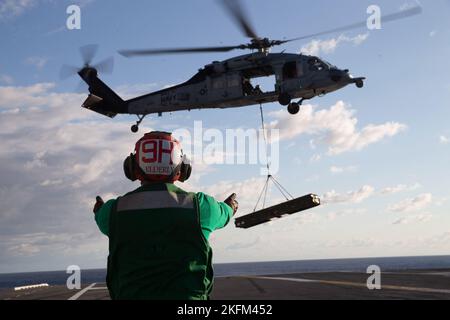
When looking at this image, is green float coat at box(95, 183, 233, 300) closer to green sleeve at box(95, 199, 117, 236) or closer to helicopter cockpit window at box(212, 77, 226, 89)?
green sleeve at box(95, 199, 117, 236)

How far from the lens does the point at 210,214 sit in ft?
13.4

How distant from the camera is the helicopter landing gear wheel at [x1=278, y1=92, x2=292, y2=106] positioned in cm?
2756

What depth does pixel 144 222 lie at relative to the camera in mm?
3926

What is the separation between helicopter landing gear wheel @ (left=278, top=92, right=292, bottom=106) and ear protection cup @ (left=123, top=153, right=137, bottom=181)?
2378 centimetres

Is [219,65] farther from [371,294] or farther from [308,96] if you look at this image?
[371,294]

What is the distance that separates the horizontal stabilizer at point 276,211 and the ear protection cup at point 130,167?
7.81 meters

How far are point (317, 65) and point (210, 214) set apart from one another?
2496 cm

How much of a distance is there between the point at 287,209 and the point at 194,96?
1900 cm

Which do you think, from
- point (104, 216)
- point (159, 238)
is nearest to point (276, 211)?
point (104, 216)

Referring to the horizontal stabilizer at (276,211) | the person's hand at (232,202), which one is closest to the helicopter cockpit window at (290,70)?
the horizontal stabilizer at (276,211)

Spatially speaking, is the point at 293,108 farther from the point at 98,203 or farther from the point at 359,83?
the point at 98,203

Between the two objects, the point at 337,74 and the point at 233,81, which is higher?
the point at 233,81

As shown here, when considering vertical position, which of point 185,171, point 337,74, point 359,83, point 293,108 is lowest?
point 185,171
